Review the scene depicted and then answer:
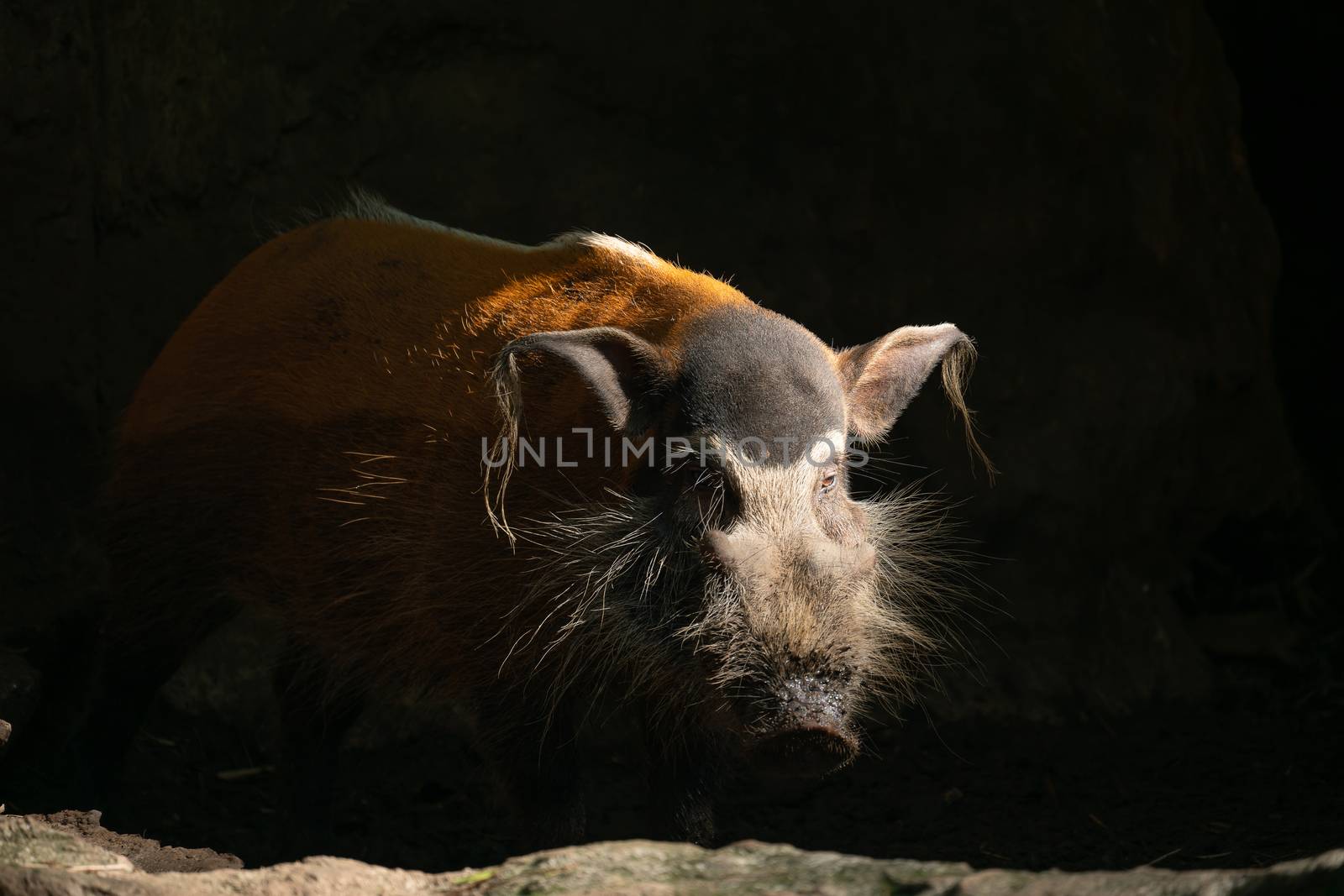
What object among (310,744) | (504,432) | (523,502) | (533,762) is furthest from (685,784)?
(310,744)

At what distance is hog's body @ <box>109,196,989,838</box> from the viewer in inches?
132

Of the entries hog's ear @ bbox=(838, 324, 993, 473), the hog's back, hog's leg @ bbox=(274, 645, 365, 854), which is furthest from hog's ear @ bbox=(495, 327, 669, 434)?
hog's leg @ bbox=(274, 645, 365, 854)

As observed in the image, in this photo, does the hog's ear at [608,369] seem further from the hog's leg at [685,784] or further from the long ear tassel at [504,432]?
the hog's leg at [685,784]

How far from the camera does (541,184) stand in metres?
5.34

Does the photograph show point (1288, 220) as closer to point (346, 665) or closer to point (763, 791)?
point (763, 791)

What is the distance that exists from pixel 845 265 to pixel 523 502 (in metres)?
2.19

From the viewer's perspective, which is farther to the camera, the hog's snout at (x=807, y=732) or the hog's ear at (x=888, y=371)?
the hog's ear at (x=888, y=371)

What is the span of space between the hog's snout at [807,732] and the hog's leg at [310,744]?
1.82 m

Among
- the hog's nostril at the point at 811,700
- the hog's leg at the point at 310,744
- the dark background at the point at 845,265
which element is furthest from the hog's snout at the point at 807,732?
the hog's leg at the point at 310,744

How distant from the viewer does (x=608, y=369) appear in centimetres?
354

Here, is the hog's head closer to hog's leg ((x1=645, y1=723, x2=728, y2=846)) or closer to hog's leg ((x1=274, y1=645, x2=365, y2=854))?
hog's leg ((x1=645, y1=723, x2=728, y2=846))

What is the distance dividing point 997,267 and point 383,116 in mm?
2319

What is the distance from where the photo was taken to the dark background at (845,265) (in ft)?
16.1

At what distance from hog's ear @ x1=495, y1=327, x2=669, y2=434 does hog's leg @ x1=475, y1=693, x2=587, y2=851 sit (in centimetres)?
78
